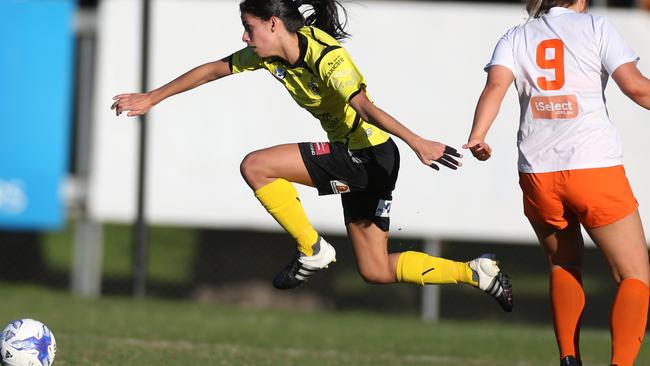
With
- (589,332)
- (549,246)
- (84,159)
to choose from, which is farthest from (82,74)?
(549,246)

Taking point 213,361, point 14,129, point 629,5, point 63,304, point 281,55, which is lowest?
point 63,304

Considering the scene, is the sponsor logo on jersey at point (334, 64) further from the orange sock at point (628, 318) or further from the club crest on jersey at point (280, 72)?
the orange sock at point (628, 318)

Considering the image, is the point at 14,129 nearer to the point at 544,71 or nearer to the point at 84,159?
the point at 84,159

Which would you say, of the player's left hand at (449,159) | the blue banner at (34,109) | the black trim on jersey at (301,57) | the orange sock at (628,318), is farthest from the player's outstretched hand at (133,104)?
the blue banner at (34,109)

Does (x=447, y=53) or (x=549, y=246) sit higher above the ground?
(x=447, y=53)

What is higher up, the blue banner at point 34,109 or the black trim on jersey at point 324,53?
the black trim on jersey at point 324,53

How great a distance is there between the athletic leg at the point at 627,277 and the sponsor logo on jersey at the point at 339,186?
5.29 feet

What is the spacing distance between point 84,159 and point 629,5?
7.06 meters

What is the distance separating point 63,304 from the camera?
442 inches

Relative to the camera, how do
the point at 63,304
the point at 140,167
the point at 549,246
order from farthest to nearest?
the point at 140,167, the point at 63,304, the point at 549,246

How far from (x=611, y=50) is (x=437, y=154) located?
923mm

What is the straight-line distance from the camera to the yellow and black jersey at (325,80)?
5910 millimetres

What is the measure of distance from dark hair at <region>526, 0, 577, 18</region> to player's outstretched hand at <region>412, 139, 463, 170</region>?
80 centimetres

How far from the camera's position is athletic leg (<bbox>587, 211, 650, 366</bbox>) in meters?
A: 5.24
